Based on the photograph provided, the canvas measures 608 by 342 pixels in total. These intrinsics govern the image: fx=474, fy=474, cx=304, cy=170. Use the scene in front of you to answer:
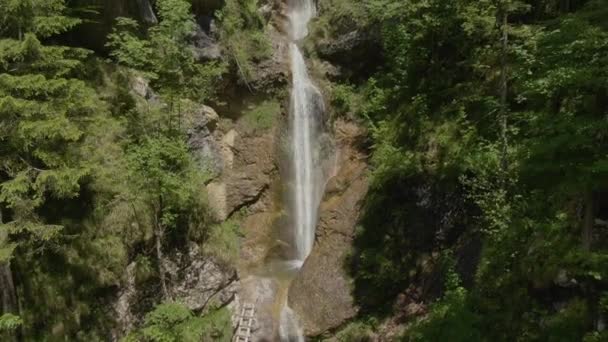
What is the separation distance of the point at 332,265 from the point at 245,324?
9.31 ft

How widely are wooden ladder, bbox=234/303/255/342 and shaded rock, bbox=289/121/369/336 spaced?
1126 mm

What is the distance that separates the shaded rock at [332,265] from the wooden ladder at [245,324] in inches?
44.3

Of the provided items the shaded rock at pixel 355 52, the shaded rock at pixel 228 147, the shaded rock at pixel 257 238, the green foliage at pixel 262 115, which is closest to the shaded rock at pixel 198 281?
the shaded rock at pixel 257 238

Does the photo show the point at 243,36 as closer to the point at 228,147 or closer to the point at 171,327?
the point at 228,147

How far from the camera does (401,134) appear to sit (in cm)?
1399

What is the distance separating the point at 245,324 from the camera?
12805 millimetres

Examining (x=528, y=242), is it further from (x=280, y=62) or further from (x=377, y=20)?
(x=280, y=62)

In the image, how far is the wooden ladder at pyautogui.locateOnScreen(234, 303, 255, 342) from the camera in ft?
41.0

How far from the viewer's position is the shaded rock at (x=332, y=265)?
1231 cm

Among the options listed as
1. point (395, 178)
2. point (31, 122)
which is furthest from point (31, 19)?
point (395, 178)

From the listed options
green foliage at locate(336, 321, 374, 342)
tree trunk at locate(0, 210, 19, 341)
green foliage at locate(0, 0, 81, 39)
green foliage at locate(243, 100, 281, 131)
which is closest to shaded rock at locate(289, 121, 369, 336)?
green foliage at locate(336, 321, 374, 342)

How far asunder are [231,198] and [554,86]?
11277 millimetres

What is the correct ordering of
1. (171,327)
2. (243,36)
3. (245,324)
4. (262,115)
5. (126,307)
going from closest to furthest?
(171,327), (126,307), (245,324), (262,115), (243,36)

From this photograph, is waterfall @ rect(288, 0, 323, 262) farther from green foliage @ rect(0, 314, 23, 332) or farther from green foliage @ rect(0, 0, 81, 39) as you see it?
green foliage @ rect(0, 0, 81, 39)
